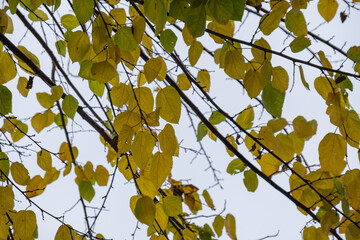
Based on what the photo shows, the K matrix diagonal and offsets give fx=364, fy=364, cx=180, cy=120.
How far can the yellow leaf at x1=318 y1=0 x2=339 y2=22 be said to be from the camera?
0.76m

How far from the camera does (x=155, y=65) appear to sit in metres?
0.55

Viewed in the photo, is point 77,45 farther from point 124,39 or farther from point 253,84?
point 253,84

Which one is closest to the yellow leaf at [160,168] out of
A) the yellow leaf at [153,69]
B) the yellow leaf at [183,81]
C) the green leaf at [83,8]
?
the yellow leaf at [153,69]

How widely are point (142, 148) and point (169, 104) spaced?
8 cm

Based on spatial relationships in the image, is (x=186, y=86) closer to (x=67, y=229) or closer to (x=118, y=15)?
(x=118, y=15)

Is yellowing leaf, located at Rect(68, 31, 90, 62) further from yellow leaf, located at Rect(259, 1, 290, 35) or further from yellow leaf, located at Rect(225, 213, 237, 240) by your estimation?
yellow leaf, located at Rect(225, 213, 237, 240)

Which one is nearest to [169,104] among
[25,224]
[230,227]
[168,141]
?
[168,141]

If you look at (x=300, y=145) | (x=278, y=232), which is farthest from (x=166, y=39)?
(x=278, y=232)

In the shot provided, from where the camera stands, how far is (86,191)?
1.00 metres

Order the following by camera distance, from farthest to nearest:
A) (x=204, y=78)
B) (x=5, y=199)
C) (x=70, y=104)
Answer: (x=204, y=78), (x=70, y=104), (x=5, y=199)

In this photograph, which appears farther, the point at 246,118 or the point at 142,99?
the point at 246,118

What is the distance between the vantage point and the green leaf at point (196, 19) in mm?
453

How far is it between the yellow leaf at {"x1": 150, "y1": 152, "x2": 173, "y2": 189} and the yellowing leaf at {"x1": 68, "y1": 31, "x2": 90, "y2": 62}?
0.21 metres

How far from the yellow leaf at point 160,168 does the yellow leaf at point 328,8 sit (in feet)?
1.52
